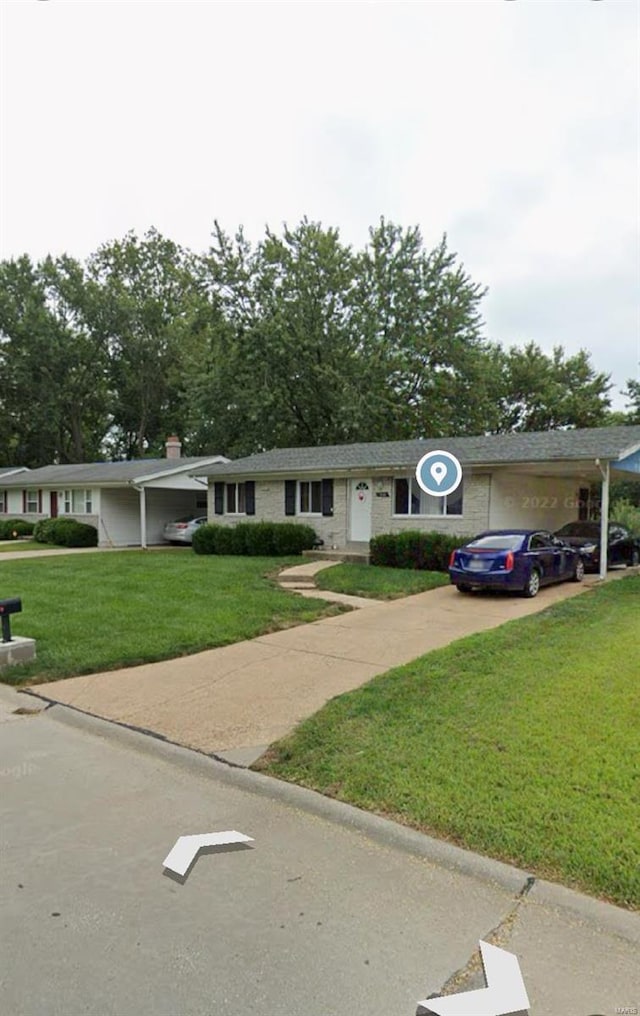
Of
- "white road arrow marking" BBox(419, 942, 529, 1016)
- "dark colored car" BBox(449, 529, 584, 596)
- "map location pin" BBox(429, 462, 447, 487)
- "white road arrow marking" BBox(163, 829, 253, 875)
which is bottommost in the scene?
"white road arrow marking" BBox(163, 829, 253, 875)

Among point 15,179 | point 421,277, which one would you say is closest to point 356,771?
point 15,179

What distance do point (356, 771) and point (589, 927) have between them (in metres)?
1.83

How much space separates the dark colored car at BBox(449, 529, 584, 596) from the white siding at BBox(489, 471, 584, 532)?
3294mm

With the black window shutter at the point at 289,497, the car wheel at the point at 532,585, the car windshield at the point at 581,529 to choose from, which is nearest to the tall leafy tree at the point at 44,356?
the black window shutter at the point at 289,497

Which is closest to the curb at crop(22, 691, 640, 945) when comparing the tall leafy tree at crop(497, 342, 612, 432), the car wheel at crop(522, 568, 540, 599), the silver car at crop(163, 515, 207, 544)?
the car wheel at crop(522, 568, 540, 599)

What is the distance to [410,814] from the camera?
360 centimetres

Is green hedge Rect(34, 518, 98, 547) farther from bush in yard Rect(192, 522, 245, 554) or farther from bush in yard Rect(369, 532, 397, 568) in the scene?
bush in yard Rect(369, 532, 397, 568)

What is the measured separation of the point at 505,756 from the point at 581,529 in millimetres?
14358

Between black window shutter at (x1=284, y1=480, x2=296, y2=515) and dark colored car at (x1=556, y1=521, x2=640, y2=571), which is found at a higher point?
black window shutter at (x1=284, y1=480, x2=296, y2=515)

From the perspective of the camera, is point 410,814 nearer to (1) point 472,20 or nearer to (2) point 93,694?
(2) point 93,694

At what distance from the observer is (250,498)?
21.8 metres

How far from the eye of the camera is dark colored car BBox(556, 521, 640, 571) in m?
15.6

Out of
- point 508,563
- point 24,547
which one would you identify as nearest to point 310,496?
point 508,563

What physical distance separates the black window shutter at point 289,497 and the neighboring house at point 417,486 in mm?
34
